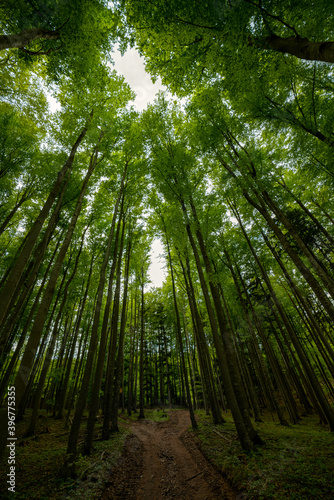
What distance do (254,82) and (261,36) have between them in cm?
138

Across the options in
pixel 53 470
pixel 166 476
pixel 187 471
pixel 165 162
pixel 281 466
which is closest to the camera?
pixel 281 466

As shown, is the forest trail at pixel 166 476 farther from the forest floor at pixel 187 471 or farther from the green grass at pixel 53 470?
the green grass at pixel 53 470

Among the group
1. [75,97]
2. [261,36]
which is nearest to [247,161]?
[261,36]

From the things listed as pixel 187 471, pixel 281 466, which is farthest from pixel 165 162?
pixel 187 471

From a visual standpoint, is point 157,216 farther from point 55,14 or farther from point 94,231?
point 55,14

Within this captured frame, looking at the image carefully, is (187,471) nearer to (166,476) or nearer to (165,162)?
(166,476)

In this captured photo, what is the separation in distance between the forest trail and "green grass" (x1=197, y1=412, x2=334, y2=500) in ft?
1.09

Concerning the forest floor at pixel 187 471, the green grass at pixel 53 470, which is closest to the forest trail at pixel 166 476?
the forest floor at pixel 187 471

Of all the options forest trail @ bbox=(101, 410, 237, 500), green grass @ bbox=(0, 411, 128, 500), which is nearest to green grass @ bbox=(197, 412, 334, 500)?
forest trail @ bbox=(101, 410, 237, 500)

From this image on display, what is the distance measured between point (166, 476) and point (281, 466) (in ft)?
10.2

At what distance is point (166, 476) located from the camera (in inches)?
202

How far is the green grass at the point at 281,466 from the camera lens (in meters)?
3.17

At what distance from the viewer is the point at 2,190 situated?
9328 millimetres

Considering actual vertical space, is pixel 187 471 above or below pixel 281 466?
below
